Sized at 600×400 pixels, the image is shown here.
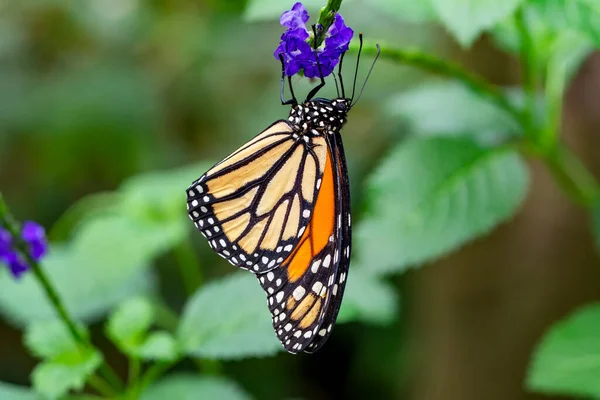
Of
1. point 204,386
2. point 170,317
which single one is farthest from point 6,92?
point 204,386

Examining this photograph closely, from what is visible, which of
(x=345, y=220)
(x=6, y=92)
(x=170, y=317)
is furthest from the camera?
(x=6, y=92)

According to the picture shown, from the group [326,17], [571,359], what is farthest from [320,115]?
[571,359]

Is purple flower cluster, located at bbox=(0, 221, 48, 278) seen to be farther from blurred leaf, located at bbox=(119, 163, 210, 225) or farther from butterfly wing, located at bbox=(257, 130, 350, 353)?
blurred leaf, located at bbox=(119, 163, 210, 225)

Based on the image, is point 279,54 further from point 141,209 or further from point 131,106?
point 131,106

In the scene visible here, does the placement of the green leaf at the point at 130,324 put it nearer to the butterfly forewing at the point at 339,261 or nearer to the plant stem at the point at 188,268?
the butterfly forewing at the point at 339,261

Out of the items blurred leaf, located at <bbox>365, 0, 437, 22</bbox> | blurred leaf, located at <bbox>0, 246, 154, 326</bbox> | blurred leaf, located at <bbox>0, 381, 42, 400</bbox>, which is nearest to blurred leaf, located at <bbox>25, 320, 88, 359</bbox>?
blurred leaf, located at <bbox>0, 381, 42, 400</bbox>

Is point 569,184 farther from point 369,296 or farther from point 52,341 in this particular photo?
point 52,341
